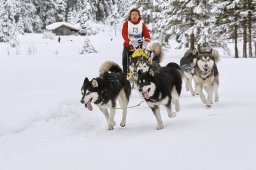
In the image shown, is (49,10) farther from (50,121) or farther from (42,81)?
(50,121)

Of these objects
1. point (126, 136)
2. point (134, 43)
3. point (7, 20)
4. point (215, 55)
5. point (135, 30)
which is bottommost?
point (126, 136)

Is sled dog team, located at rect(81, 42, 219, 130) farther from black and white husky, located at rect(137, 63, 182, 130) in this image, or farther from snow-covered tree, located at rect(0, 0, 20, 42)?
snow-covered tree, located at rect(0, 0, 20, 42)

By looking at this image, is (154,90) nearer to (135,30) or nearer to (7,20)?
(135,30)

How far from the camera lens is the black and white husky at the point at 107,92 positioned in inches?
222

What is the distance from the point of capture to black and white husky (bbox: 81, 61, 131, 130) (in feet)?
18.5

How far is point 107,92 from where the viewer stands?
5.86 meters

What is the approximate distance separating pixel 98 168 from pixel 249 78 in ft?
29.0

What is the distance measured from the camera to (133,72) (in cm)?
907

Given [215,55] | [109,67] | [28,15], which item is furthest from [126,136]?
[28,15]

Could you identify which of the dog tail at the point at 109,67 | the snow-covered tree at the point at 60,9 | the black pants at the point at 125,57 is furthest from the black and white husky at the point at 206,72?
the snow-covered tree at the point at 60,9

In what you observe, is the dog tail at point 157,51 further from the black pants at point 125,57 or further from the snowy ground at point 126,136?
the snowy ground at point 126,136

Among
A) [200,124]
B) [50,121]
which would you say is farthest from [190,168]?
[50,121]

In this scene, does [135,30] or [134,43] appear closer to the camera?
[135,30]

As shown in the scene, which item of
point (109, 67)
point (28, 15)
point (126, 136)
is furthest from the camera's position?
point (28, 15)
